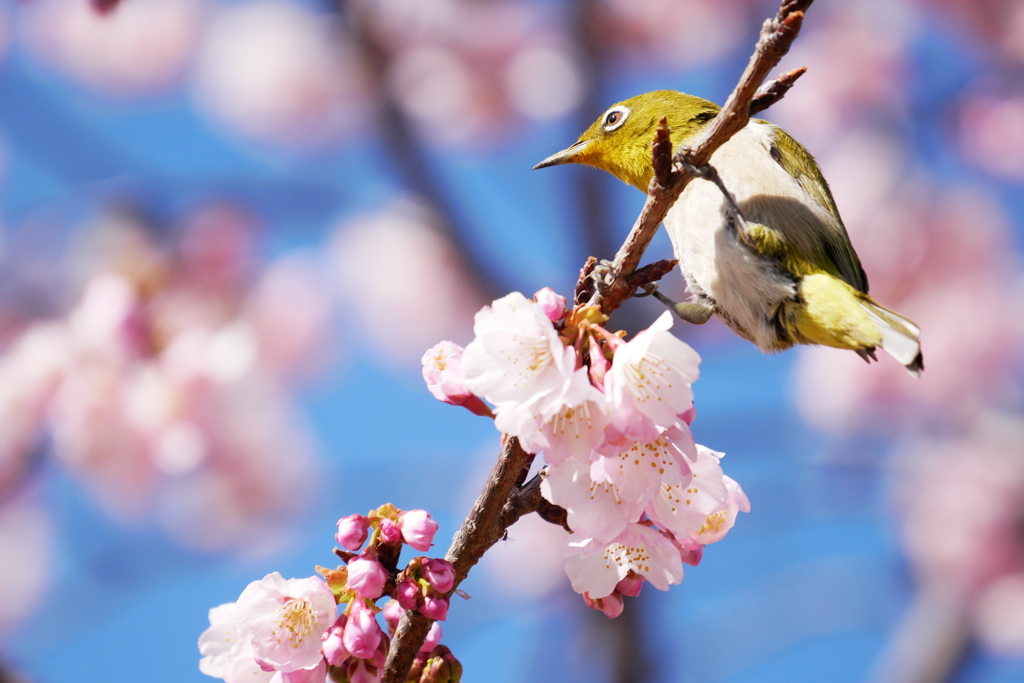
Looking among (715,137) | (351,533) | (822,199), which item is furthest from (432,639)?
(822,199)

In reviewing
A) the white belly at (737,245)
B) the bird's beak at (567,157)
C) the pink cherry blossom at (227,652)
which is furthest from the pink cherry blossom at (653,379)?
the bird's beak at (567,157)

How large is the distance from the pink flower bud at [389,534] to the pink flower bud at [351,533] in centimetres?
→ 3

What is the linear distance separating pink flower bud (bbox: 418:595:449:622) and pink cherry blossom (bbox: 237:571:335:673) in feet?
0.66

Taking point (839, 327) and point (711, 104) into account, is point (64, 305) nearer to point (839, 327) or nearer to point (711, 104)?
Answer: point (711, 104)

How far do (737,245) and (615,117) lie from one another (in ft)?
2.50

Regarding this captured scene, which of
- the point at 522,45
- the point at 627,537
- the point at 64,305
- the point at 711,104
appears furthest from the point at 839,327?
the point at 522,45

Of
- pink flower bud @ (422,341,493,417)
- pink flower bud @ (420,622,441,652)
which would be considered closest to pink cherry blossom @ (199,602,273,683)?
pink flower bud @ (420,622,441,652)

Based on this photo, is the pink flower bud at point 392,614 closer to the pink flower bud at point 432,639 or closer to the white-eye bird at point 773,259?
the pink flower bud at point 432,639

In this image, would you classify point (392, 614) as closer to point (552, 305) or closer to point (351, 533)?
point (351, 533)

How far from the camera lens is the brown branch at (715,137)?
1150 mm

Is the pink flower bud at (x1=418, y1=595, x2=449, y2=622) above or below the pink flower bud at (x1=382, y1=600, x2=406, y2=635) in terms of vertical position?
below

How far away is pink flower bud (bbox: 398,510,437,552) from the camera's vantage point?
1.22 m

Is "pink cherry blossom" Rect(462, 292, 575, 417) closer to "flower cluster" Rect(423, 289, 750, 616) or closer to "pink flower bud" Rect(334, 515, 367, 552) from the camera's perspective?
"flower cluster" Rect(423, 289, 750, 616)

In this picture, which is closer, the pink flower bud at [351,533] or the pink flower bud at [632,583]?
the pink flower bud at [351,533]
